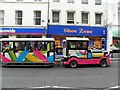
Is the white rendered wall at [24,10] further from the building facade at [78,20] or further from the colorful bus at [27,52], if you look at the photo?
the colorful bus at [27,52]

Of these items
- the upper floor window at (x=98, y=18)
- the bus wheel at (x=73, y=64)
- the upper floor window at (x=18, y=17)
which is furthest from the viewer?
the upper floor window at (x=98, y=18)

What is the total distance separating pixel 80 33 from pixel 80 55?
1316 centimetres

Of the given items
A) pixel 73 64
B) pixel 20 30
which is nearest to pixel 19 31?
pixel 20 30

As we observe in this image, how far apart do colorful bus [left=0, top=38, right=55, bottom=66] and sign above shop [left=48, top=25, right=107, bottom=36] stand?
11959 millimetres

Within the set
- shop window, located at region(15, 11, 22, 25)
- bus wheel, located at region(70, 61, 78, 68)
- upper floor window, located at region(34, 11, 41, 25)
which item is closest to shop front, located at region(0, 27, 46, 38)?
shop window, located at region(15, 11, 22, 25)

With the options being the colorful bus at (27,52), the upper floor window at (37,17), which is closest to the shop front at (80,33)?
the upper floor window at (37,17)

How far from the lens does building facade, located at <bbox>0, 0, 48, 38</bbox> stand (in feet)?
107

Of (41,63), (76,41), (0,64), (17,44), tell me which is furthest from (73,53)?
(0,64)

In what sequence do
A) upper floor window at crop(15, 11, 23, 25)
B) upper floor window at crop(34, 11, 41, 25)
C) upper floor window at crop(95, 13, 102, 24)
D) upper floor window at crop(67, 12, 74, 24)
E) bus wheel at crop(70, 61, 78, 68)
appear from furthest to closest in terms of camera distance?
upper floor window at crop(95, 13, 102, 24) < upper floor window at crop(67, 12, 74, 24) < upper floor window at crop(34, 11, 41, 25) < upper floor window at crop(15, 11, 23, 25) < bus wheel at crop(70, 61, 78, 68)

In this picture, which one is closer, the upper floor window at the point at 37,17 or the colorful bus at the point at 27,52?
the colorful bus at the point at 27,52

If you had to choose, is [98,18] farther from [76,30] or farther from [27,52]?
[27,52]

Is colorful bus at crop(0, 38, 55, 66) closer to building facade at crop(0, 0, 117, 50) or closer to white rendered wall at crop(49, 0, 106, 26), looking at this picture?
building facade at crop(0, 0, 117, 50)

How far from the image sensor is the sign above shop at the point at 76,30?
33.1 m

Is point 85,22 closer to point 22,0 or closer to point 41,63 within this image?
point 22,0
